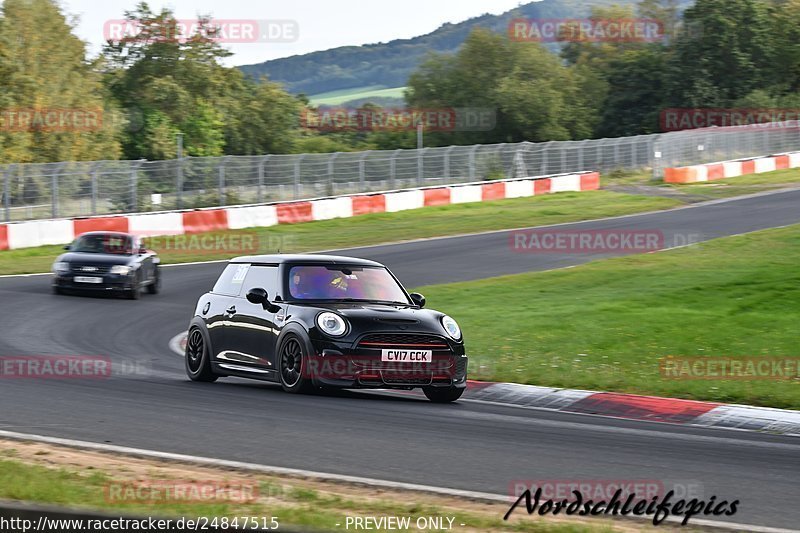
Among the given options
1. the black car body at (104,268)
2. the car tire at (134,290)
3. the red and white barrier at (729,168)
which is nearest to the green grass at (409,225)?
the red and white barrier at (729,168)

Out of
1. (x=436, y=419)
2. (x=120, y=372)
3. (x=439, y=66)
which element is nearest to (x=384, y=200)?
(x=120, y=372)

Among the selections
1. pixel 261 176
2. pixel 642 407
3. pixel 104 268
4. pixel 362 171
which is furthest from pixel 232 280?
pixel 362 171

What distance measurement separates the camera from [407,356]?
38.2 feet

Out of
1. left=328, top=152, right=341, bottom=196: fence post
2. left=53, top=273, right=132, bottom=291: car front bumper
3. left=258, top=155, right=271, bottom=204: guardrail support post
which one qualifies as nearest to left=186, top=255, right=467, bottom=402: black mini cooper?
left=53, top=273, right=132, bottom=291: car front bumper

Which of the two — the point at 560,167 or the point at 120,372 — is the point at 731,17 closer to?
the point at 560,167

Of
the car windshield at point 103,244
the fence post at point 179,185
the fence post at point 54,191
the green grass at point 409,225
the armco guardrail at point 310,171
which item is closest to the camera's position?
the car windshield at point 103,244

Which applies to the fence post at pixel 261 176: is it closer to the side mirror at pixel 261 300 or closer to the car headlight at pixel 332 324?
the side mirror at pixel 261 300

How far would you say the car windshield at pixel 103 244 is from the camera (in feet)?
75.9

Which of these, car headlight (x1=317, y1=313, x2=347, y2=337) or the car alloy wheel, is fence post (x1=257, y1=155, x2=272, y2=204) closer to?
the car alloy wheel

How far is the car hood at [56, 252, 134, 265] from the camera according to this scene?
74.0 feet

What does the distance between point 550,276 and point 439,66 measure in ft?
244

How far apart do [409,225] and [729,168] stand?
1875cm

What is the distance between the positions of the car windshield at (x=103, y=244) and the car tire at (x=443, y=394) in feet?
40.3

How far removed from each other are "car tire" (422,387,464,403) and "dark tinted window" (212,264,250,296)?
252 centimetres
